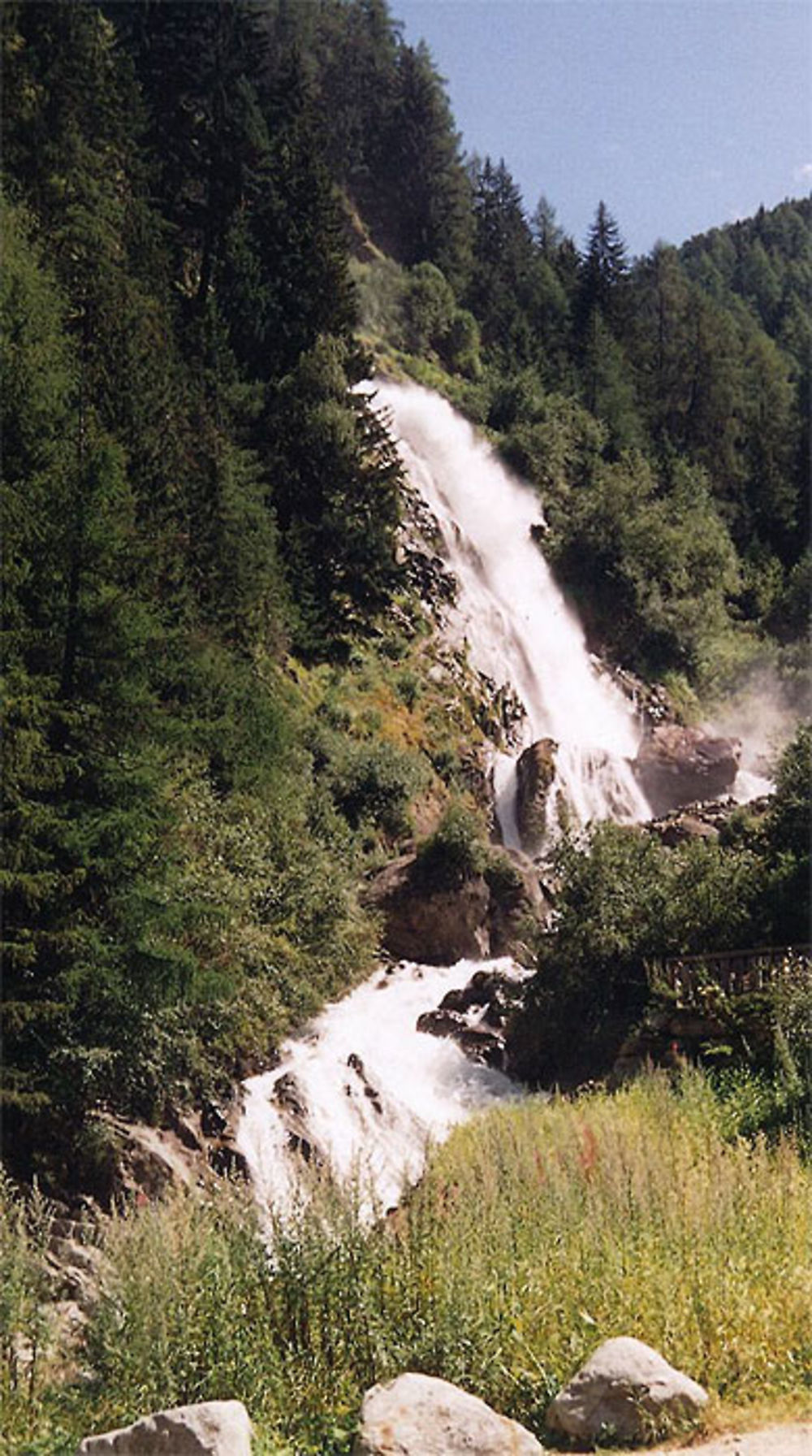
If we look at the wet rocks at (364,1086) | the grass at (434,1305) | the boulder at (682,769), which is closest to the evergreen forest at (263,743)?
the grass at (434,1305)

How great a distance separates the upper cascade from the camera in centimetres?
2986

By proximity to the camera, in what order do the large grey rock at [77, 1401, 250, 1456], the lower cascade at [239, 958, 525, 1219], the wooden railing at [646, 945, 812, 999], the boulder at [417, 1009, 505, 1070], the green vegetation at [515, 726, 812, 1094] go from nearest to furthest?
the large grey rock at [77, 1401, 250, 1456] < the wooden railing at [646, 945, 812, 999] < the lower cascade at [239, 958, 525, 1219] < the green vegetation at [515, 726, 812, 1094] < the boulder at [417, 1009, 505, 1070]

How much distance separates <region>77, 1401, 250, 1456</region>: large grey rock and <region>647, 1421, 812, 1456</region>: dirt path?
2108 mm

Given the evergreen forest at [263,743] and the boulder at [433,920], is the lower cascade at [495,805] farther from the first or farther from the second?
the evergreen forest at [263,743]

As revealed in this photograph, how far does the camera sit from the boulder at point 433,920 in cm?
2114

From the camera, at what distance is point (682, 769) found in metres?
31.7

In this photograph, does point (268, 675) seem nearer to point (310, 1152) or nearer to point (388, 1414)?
point (310, 1152)

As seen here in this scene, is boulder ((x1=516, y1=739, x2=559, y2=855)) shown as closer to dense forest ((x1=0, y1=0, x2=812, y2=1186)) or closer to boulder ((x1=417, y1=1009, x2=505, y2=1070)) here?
dense forest ((x1=0, y1=0, x2=812, y2=1186))

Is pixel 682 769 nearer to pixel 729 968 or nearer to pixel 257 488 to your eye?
pixel 257 488

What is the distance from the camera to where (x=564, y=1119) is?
11.3 meters

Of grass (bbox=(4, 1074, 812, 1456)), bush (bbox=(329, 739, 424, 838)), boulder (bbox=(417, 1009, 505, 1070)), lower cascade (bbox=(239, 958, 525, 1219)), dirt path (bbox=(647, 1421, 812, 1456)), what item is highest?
dirt path (bbox=(647, 1421, 812, 1456))

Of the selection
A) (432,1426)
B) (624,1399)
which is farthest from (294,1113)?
(432,1426)

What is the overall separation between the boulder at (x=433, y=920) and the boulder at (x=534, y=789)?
5918mm

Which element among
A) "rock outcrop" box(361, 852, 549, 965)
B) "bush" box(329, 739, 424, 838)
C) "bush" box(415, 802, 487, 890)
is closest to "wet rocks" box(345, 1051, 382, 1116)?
"rock outcrop" box(361, 852, 549, 965)
